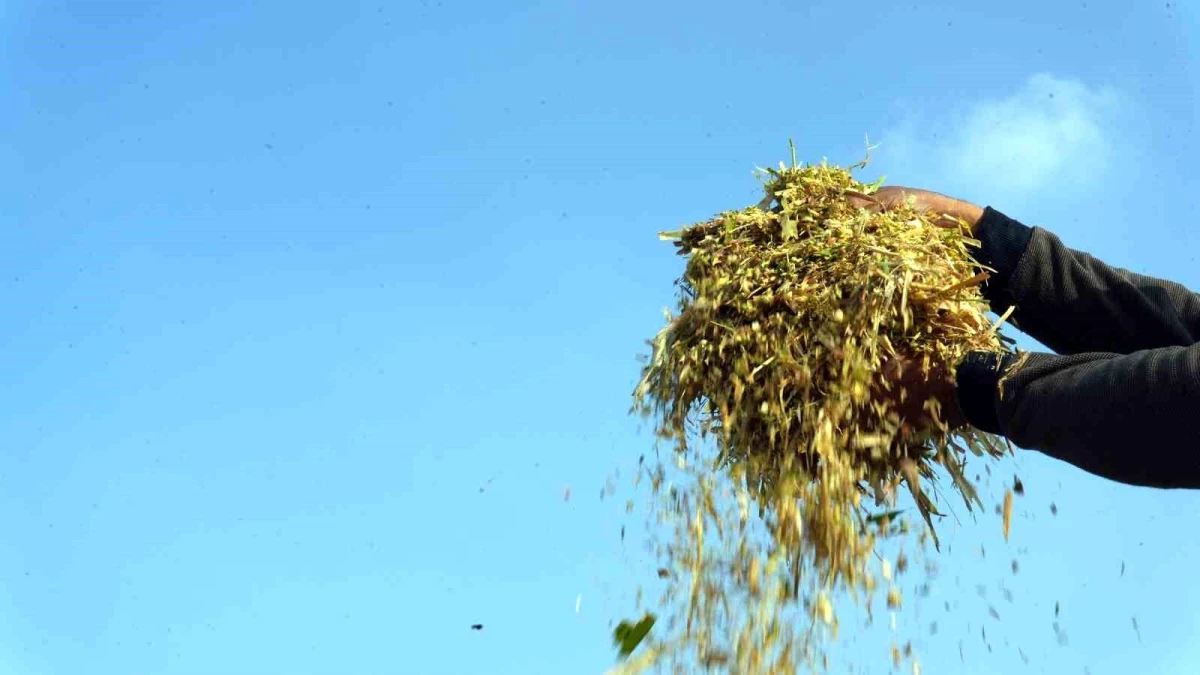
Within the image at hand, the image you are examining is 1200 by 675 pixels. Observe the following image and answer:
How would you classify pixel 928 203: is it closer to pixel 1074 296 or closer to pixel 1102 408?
pixel 1074 296

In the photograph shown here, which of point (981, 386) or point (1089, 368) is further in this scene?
point (981, 386)

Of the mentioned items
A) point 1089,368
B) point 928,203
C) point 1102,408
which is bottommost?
point 1102,408

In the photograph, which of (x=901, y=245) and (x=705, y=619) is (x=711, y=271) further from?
(x=705, y=619)

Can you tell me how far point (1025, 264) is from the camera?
4074 mm

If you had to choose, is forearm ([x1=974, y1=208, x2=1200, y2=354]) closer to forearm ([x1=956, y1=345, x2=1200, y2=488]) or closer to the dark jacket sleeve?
the dark jacket sleeve

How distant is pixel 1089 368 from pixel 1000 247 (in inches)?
34.4

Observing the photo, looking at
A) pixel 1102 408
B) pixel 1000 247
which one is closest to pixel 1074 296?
pixel 1000 247

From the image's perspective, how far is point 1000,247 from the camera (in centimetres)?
405

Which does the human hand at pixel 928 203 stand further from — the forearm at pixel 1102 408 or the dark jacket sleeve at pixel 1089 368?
the forearm at pixel 1102 408

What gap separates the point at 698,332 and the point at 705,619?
870mm

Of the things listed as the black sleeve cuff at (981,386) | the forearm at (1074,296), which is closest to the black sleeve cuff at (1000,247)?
the forearm at (1074,296)

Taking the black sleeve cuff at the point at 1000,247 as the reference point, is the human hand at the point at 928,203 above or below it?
above

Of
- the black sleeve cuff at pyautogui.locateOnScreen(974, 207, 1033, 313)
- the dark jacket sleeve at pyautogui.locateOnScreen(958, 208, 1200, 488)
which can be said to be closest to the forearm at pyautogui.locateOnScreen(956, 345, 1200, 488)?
the dark jacket sleeve at pyautogui.locateOnScreen(958, 208, 1200, 488)

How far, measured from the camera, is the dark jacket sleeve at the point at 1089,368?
3074 millimetres
